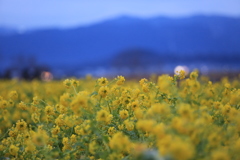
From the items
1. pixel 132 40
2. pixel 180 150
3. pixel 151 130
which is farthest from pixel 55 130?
pixel 132 40

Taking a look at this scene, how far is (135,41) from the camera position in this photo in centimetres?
10512

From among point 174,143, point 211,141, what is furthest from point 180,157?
point 211,141

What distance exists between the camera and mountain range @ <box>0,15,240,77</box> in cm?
8525

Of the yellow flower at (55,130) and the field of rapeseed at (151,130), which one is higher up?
the field of rapeseed at (151,130)

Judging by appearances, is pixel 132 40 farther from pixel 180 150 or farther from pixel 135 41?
pixel 180 150

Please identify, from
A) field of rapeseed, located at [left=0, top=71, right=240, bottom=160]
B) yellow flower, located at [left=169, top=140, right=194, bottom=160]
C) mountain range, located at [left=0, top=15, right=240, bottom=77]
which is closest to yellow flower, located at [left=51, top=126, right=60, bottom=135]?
field of rapeseed, located at [left=0, top=71, right=240, bottom=160]

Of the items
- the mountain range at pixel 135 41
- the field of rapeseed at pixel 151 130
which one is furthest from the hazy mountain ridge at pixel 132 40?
the field of rapeseed at pixel 151 130

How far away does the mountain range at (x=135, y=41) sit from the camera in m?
85.2

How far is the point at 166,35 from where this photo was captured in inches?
3844

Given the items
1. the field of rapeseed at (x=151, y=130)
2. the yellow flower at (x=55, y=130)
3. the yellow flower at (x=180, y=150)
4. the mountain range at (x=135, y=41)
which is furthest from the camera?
the mountain range at (x=135, y=41)

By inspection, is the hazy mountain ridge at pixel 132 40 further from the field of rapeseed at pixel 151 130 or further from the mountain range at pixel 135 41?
the field of rapeseed at pixel 151 130

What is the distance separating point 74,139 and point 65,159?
268mm

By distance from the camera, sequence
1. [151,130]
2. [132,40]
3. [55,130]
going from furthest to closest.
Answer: [132,40] < [55,130] < [151,130]

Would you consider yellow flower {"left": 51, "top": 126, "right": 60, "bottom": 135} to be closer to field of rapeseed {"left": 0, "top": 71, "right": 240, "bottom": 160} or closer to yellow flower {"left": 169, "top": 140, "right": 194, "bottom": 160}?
field of rapeseed {"left": 0, "top": 71, "right": 240, "bottom": 160}
